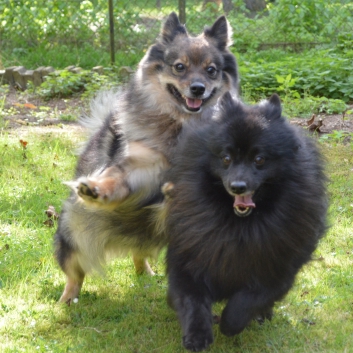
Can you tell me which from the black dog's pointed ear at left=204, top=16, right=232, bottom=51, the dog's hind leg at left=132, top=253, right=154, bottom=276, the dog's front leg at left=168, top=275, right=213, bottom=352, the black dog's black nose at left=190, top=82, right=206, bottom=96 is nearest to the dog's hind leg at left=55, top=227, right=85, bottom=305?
the dog's hind leg at left=132, top=253, right=154, bottom=276

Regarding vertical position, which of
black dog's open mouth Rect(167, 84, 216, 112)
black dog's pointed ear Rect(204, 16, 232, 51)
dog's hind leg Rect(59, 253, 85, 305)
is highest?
black dog's pointed ear Rect(204, 16, 232, 51)

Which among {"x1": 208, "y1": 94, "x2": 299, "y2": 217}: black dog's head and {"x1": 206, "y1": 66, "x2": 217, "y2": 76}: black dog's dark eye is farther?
{"x1": 206, "y1": 66, "x2": 217, "y2": 76}: black dog's dark eye

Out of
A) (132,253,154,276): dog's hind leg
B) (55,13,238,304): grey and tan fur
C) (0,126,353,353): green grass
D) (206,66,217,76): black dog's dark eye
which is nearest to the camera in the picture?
(0,126,353,353): green grass

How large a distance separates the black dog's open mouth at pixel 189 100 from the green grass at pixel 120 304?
101cm

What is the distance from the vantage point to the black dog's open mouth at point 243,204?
3.46m

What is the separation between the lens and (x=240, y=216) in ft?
11.7

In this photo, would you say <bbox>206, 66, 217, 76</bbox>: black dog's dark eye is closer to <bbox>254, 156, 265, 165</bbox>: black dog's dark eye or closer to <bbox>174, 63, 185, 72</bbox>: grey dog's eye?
<bbox>174, 63, 185, 72</bbox>: grey dog's eye

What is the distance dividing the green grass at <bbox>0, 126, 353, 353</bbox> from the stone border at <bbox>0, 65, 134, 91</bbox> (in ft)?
13.4

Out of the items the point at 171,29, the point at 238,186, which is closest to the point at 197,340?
the point at 238,186

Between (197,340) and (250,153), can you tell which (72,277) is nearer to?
(197,340)

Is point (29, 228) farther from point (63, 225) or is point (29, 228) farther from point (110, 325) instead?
point (110, 325)

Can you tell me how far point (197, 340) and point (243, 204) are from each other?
2.45ft

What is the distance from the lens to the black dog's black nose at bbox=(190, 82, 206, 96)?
4344 mm

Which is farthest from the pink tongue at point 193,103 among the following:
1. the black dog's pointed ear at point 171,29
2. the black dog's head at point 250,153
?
the black dog's head at point 250,153
